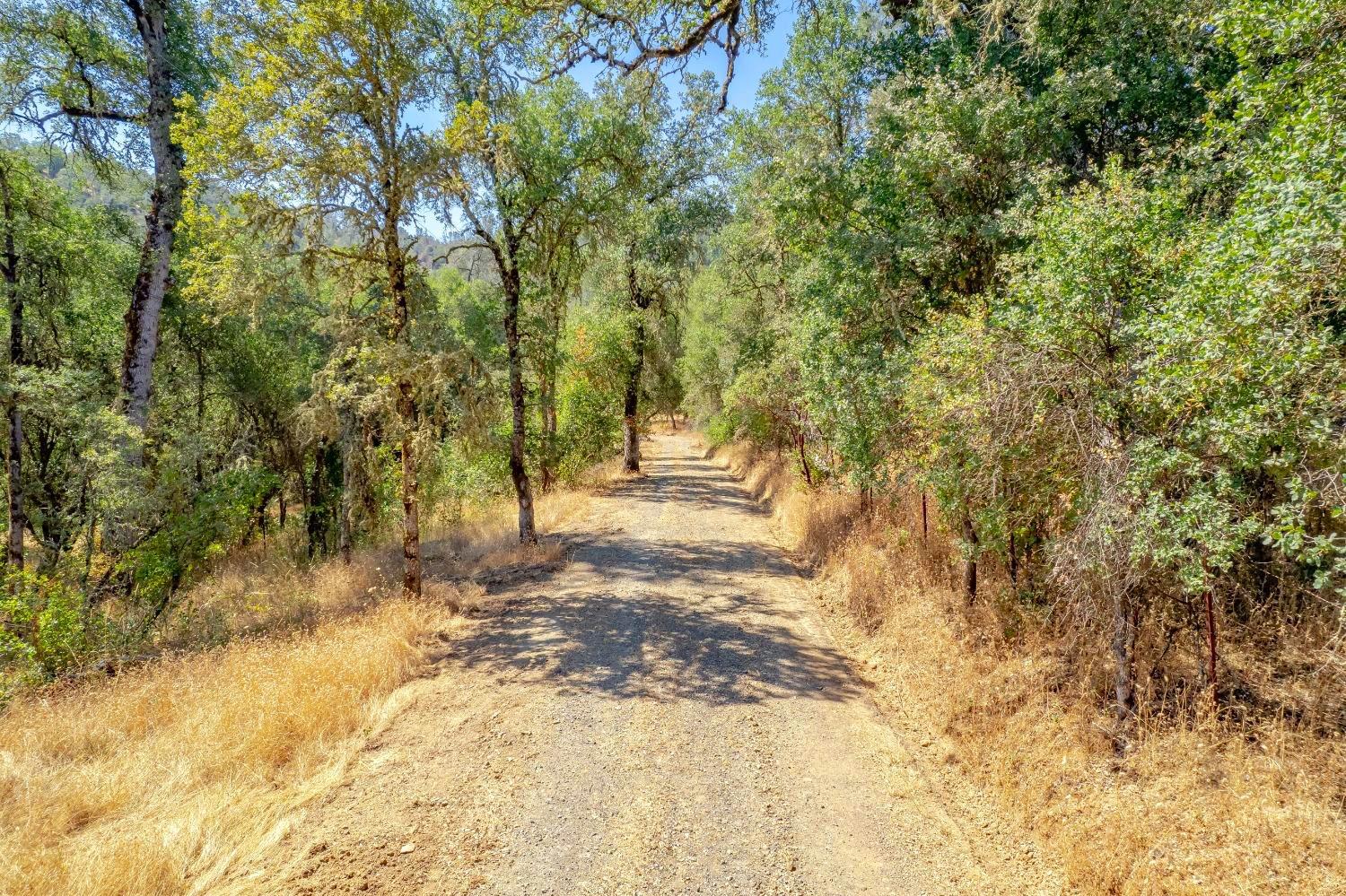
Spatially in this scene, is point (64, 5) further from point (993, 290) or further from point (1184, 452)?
point (1184, 452)

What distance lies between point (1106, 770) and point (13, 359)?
1656cm

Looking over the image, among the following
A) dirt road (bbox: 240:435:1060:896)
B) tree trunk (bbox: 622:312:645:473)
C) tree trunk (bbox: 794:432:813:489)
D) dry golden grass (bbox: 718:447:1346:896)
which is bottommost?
dirt road (bbox: 240:435:1060:896)

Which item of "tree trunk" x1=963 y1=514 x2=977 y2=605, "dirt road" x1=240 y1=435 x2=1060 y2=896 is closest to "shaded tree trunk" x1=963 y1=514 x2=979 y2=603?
"tree trunk" x1=963 y1=514 x2=977 y2=605

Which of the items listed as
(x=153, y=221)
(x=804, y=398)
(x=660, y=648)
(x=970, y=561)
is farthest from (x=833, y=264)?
(x=153, y=221)

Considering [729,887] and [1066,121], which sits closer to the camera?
[729,887]

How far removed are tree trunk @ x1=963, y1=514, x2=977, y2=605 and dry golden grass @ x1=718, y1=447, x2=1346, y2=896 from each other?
22cm

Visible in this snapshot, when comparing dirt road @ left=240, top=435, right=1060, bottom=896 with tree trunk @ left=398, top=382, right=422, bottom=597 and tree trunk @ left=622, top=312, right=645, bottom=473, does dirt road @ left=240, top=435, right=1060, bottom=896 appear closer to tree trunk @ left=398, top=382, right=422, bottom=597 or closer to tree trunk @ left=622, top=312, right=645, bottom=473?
tree trunk @ left=398, top=382, right=422, bottom=597

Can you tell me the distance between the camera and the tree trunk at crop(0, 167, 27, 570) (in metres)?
9.02

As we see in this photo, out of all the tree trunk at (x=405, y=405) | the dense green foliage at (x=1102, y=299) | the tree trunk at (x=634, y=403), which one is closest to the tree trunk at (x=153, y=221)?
the tree trunk at (x=405, y=405)

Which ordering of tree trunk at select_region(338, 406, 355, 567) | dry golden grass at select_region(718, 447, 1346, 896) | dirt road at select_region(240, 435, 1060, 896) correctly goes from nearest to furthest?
dry golden grass at select_region(718, 447, 1346, 896)
dirt road at select_region(240, 435, 1060, 896)
tree trunk at select_region(338, 406, 355, 567)

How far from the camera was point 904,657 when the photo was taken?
22.8 ft

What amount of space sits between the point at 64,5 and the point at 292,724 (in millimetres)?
13941

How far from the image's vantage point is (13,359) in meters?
9.58

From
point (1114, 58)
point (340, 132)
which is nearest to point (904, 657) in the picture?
point (1114, 58)
